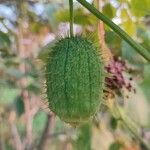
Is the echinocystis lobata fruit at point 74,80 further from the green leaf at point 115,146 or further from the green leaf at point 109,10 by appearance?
the green leaf at point 115,146

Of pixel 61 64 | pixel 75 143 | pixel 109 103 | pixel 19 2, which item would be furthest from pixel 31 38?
pixel 61 64

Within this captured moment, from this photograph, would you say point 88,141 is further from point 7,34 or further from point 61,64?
point 61,64

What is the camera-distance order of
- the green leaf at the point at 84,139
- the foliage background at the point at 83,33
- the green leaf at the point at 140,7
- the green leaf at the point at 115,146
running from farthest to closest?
the green leaf at the point at 115,146 → the green leaf at the point at 84,139 → the foliage background at the point at 83,33 → the green leaf at the point at 140,7

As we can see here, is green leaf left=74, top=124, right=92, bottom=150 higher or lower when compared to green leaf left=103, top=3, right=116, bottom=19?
lower

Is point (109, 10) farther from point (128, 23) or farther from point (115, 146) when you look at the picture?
point (115, 146)

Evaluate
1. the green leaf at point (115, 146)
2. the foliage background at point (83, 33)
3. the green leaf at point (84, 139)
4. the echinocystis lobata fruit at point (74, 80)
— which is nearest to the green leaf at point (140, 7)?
the foliage background at point (83, 33)

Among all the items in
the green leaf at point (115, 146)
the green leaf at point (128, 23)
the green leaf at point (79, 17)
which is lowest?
the green leaf at point (115, 146)

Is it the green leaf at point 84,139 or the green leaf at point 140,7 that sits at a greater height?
the green leaf at point 140,7

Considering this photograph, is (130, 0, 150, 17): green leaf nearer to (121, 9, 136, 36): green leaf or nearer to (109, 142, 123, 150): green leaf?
(121, 9, 136, 36): green leaf

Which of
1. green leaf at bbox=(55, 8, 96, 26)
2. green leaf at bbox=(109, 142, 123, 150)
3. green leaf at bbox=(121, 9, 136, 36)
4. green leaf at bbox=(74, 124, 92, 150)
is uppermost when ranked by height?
green leaf at bbox=(55, 8, 96, 26)

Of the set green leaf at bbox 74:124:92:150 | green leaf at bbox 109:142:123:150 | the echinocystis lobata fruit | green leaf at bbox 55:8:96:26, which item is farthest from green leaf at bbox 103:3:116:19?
green leaf at bbox 109:142:123:150
